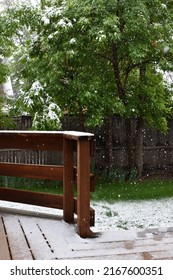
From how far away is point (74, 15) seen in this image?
8477 millimetres

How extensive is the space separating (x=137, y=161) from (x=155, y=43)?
10.0 feet

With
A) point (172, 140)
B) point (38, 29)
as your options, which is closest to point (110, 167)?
point (172, 140)

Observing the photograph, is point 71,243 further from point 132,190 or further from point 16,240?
point 132,190

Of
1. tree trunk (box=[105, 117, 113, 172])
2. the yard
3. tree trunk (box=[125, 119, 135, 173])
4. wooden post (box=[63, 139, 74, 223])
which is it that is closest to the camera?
wooden post (box=[63, 139, 74, 223])

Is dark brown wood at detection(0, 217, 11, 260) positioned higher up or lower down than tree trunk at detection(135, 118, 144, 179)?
lower down

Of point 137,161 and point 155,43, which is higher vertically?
point 155,43

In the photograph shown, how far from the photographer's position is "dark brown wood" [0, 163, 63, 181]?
406 cm

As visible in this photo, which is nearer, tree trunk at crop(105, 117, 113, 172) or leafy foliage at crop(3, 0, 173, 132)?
leafy foliage at crop(3, 0, 173, 132)

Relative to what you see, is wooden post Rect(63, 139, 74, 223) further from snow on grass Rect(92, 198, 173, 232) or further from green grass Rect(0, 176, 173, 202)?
green grass Rect(0, 176, 173, 202)

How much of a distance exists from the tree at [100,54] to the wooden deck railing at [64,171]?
4.18 metres

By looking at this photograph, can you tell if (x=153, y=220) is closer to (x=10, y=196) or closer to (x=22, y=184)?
(x=10, y=196)

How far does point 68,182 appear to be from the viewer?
3.94m

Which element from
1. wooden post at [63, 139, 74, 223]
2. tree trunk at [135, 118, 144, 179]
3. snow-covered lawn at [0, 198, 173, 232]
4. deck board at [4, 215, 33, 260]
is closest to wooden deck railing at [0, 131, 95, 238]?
wooden post at [63, 139, 74, 223]
